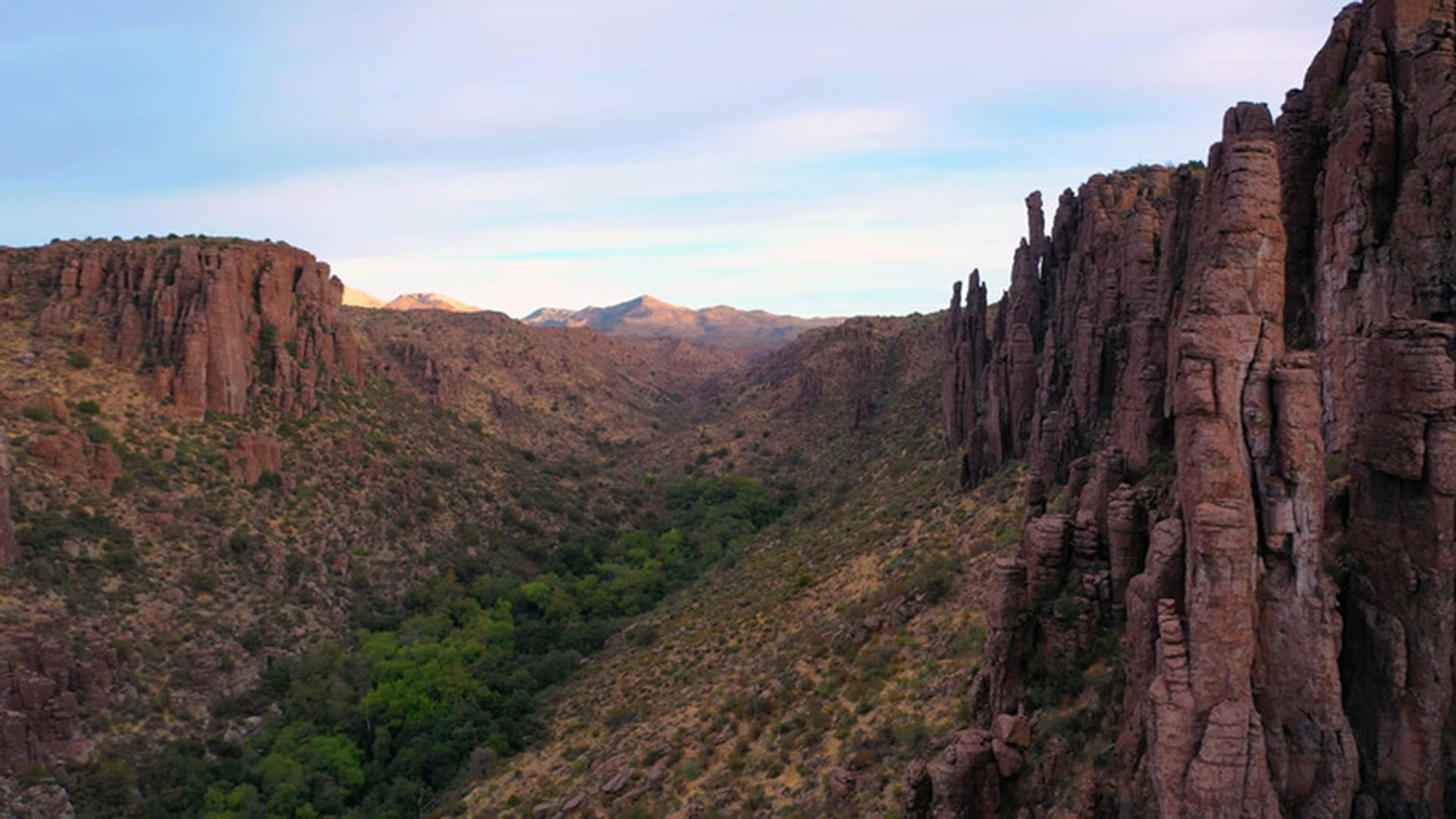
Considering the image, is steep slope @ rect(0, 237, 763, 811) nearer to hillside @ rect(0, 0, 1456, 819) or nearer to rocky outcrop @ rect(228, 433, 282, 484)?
rocky outcrop @ rect(228, 433, 282, 484)

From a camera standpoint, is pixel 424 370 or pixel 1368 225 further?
pixel 424 370

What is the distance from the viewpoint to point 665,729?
30547mm

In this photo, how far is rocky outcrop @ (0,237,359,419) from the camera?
5200cm

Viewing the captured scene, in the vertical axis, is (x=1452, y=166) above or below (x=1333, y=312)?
above

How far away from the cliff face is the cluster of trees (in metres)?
29.0

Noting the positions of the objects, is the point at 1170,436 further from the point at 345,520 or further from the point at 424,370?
the point at 424,370

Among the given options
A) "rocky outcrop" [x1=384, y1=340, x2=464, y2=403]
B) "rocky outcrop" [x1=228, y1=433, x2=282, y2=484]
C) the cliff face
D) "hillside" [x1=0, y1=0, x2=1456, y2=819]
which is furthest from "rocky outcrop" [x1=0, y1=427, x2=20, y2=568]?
"rocky outcrop" [x1=384, y1=340, x2=464, y2=403]

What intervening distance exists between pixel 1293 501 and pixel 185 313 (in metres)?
60.3

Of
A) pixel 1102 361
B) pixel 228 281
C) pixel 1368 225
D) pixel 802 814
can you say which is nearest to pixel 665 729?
pixel 802 814

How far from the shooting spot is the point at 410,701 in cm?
4119

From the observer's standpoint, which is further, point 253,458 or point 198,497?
point 253,458

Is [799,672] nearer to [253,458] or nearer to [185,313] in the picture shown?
[253,458]

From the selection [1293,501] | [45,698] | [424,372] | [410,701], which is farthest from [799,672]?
[424,372]

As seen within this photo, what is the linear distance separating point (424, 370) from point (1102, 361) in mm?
73405
